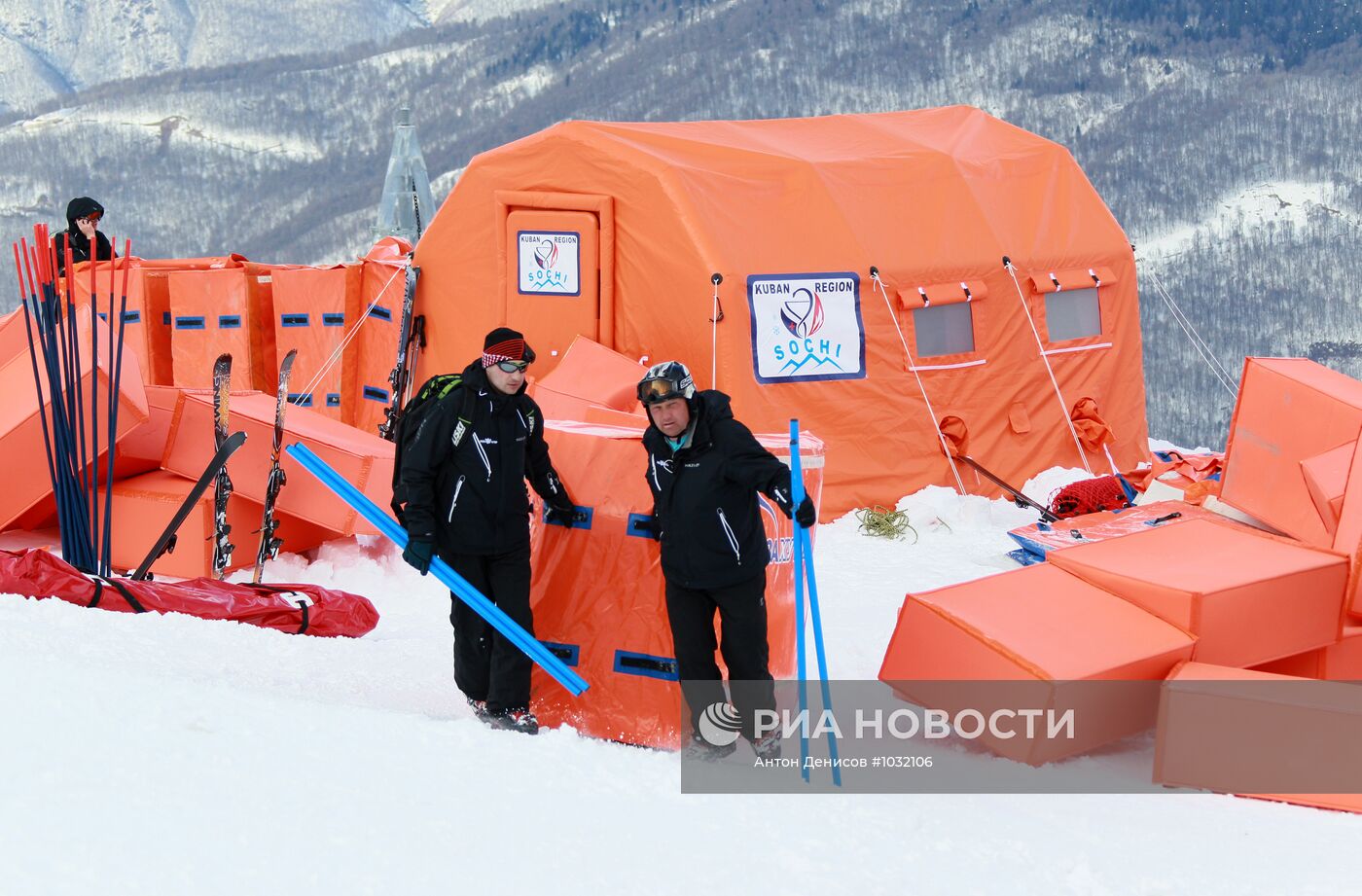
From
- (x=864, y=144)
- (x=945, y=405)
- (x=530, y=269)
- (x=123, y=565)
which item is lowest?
(x=123, y=565)

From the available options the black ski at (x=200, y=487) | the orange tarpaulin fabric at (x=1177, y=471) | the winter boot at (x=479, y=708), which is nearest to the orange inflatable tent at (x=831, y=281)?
the orange tarpaulin fabric at (x=1177, y=471)

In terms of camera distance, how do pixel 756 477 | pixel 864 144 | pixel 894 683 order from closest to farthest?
pixel 756 477 → pixel 894 683 → pixel 864 144

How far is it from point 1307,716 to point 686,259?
190 inches

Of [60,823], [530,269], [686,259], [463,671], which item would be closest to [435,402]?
[463,671]

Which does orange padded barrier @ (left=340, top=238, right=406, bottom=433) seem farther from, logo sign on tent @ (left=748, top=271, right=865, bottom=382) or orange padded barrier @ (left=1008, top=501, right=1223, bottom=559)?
orange padded barrier @ (left=1008, top=501, right=1223, bottom=559)

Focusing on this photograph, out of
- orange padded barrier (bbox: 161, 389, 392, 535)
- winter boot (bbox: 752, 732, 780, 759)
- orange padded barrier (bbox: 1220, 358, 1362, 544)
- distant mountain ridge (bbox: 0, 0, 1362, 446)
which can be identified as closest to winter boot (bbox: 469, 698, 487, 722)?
winter boot (bbox: 752, 732, 780, 759)

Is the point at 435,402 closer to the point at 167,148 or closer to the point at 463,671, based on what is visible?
the point at 463,671

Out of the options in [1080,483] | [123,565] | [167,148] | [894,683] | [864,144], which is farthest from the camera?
[167,148]

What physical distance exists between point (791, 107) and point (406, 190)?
39577 millimetres

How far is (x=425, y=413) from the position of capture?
4.46m

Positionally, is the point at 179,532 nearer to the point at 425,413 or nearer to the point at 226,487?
the point at 226,487

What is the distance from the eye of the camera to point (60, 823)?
9.86ft

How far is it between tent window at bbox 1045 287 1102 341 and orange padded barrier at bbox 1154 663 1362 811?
519cm

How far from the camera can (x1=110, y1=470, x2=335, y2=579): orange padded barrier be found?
686 cm
